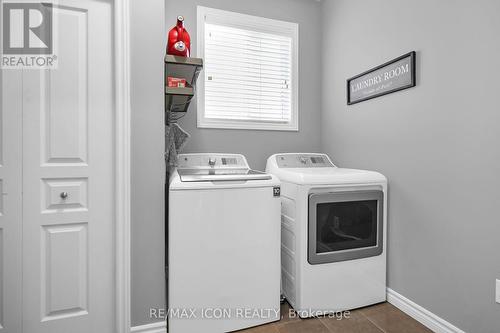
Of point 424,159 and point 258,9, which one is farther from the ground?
point 258,9

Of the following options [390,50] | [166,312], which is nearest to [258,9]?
[390,50]

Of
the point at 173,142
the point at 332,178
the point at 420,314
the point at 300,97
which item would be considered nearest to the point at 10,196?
the point at 173,142

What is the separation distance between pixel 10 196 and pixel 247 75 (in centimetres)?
205

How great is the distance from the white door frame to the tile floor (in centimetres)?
78

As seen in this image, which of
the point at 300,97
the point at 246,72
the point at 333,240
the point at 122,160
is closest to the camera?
the point at 122,160

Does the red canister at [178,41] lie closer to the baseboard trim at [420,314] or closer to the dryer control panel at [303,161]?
the dryer control panel at [303,161]

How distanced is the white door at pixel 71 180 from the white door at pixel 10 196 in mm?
32

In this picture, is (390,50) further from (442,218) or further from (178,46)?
(178,46)

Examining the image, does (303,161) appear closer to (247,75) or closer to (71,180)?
(247,75)

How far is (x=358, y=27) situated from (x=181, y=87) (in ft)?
5.49

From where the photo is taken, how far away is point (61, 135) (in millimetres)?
1434

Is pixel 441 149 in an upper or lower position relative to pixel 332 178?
upper

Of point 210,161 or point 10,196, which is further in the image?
point 210,161

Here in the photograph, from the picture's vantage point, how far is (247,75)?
8.41ft
